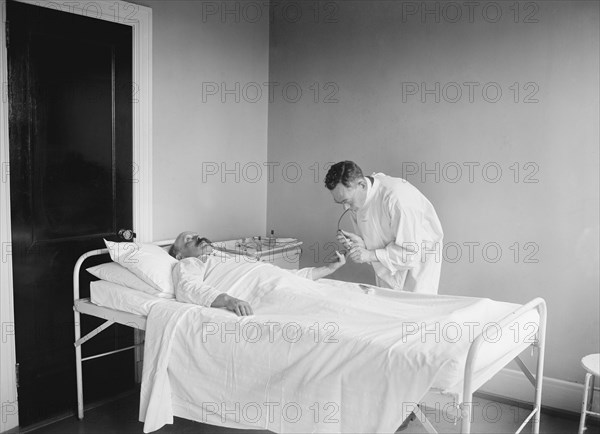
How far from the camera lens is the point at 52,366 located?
10.8ft

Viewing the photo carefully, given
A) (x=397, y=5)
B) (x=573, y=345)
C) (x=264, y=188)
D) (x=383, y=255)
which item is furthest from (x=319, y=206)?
(x=573, y=345)

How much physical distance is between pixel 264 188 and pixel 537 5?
2158 mm

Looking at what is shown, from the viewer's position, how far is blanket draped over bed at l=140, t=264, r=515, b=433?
2.18m

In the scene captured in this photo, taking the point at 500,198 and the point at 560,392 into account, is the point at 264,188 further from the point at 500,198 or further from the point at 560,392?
the point at 560,392

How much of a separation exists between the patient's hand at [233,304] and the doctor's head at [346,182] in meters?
0.81

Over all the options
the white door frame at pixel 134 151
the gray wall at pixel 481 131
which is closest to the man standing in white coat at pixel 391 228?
the gray wall at pixel 481 131

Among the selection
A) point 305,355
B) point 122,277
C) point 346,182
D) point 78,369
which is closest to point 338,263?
point 346,182

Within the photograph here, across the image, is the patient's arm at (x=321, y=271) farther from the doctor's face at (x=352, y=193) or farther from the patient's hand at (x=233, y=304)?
the patient's hand at (x=233, y=304)

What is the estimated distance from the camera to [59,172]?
3.20 m

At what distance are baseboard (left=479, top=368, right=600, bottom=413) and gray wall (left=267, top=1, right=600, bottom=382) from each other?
0.19 ft

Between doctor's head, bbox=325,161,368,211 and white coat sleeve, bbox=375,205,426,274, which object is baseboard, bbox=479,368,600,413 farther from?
doctor's head, bbox=325,161,368,211

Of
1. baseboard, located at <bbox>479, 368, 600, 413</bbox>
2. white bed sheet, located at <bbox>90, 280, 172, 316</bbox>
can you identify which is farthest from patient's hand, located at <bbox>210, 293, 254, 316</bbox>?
baseboard, located at <bbox>479, 368, 600, 413</bbox>

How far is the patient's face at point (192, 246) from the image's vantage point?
3.41 metres

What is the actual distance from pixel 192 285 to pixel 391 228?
1097 mm
